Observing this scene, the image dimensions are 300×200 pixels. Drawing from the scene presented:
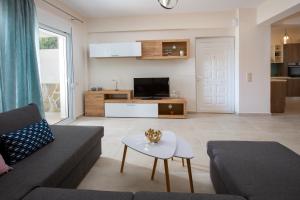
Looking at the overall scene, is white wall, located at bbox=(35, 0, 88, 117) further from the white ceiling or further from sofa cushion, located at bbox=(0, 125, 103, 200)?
sofa cushion, located at bbox=(0, 125, 103, 200)

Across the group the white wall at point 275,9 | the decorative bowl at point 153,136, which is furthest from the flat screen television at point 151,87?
the decorative bowl at point 153,136

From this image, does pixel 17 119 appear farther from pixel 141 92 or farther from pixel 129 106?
pixel 141 92

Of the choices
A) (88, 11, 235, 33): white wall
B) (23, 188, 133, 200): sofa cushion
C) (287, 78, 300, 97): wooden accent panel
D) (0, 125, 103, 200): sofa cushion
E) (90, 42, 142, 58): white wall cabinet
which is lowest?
(23, 188, 133, 200): sofa cushion

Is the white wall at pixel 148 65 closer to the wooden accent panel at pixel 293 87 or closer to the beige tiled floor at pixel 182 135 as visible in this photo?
the beige tiled floor at pixel 182 135

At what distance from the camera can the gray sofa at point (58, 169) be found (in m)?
1.57

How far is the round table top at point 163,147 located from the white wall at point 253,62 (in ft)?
13.2

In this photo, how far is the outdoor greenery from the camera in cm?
571

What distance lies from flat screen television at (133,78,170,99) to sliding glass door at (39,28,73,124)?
5.84 feet

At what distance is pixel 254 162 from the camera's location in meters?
2.04

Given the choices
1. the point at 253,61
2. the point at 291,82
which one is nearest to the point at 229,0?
the point at 253,61

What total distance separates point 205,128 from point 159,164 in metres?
2.21

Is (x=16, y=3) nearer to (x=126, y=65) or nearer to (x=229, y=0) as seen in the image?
(x=126, y=65)

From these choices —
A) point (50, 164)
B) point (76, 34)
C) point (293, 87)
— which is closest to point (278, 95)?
point (293, 87)

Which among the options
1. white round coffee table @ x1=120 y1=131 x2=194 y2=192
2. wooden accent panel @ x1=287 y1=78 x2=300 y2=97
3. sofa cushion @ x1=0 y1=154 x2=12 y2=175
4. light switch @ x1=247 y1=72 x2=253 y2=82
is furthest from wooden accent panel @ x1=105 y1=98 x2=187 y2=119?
wooden accent panel @ x1=287 y1=78 x2=300 y2=97
